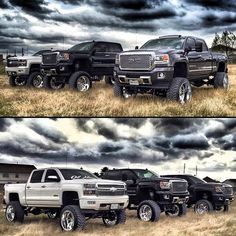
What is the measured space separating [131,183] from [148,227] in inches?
18.2

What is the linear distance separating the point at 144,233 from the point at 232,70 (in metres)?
1.72

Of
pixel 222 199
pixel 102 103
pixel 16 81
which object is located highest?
pixel 16 81

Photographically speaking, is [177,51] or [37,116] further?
[37,116]

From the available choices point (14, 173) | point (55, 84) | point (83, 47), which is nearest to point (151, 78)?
point (83, 47)

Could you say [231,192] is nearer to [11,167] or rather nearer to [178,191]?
[178,191]

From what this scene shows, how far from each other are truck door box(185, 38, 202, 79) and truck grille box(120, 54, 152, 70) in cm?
Result: 39

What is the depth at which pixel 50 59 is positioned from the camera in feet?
20.7

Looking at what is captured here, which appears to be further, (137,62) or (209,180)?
(209,180)

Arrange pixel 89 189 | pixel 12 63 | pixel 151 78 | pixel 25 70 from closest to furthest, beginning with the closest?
1. pixel 151 78
2. pixel 89 189
3. pixel 25 70
4. pixel 12 63

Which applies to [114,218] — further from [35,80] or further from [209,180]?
[35,80]

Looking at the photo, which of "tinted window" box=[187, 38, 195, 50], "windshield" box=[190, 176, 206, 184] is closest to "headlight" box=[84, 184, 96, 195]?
"windshield" box=[190, 176, 206, 184]

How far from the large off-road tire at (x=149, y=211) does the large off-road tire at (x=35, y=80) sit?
4.83ft

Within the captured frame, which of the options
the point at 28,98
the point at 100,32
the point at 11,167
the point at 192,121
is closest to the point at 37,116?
the point at 28,98

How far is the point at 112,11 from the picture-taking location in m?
6.55
